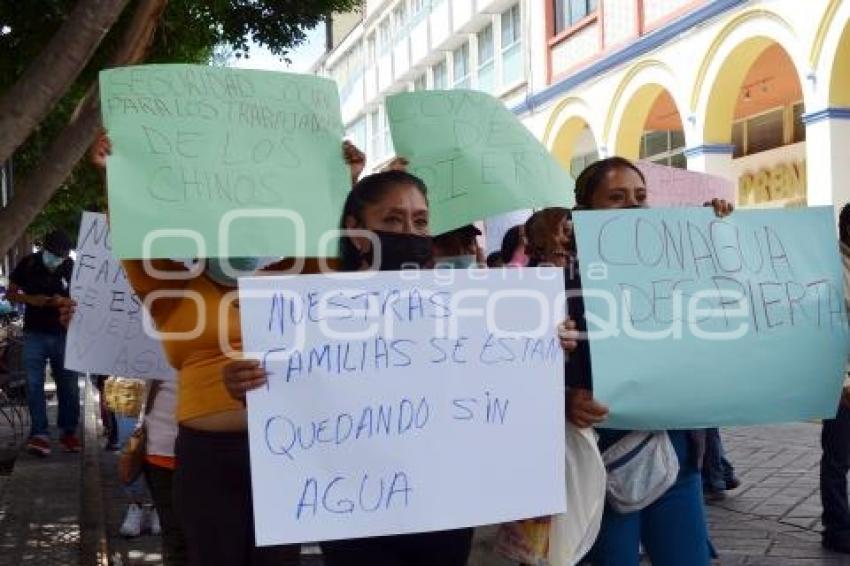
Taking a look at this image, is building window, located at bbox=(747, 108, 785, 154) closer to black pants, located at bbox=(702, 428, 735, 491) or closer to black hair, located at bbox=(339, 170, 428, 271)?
black pants, located at bbox=(702, 428, 735, 491)

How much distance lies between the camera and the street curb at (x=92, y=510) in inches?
202

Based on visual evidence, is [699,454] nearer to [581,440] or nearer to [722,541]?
[581,440]

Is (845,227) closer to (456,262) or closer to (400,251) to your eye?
(456,262)

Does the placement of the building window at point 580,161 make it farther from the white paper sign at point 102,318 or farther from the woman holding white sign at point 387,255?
the woman holding white sign at point 387,255

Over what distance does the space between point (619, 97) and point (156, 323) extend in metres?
14.8

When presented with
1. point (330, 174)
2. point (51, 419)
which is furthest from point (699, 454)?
point (51, 419)

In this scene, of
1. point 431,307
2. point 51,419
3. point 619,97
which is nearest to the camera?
point 431,307

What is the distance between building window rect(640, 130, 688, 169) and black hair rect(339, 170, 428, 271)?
16651mm

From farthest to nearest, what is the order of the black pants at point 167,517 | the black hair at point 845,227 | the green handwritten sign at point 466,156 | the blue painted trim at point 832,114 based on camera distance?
the blue painted trim at point 832,114 → the black hair at point 845,227 → the green handwritten sign at point 466,156 → the black pants at point 167,517

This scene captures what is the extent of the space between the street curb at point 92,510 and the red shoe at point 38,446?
0.94 ft

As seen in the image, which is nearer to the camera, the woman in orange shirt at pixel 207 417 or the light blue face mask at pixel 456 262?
the woman in orange shirt at pixel 207 417

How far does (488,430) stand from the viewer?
239 cm

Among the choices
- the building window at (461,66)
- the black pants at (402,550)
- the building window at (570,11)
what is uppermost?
the building window at (461,66)

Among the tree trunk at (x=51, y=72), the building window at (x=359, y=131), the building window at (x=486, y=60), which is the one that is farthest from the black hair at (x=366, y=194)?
the building window at (x=359, y=131)
